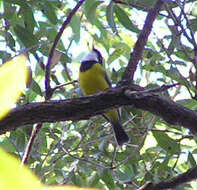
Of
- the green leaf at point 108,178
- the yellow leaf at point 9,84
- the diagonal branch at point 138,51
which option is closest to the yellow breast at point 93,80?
the green leaf at point 108,178

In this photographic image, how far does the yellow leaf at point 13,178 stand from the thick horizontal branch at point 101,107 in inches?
53.8

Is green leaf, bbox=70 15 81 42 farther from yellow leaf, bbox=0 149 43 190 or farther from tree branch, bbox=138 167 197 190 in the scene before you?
yellow leaf, bbox=0 149 43 190

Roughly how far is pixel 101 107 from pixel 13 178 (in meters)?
1.41

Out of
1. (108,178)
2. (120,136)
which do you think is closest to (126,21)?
(120,136)

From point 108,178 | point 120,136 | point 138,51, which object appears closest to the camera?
point 138,51

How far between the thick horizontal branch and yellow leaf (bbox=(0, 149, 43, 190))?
4.49ft

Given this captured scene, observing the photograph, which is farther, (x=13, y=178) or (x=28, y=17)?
(x=28, y=17)

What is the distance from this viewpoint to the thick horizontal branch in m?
1.52

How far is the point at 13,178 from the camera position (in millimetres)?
149

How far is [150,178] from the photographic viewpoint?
2219 mm

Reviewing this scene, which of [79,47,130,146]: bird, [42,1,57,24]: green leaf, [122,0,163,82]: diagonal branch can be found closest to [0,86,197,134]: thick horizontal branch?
[122,0,163,82]: diagonal branch

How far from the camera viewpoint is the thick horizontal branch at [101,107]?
5.00ft

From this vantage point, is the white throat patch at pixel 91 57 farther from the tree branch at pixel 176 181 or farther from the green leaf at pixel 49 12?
the tree branch at pixel 176 181

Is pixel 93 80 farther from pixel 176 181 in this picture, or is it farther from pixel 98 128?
pixel 176 181
